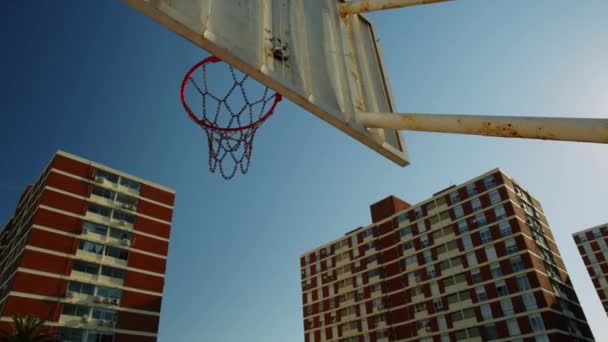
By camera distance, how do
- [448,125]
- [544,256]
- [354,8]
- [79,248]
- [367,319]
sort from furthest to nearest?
[367,319]
[544,256]
[79,248]
[354,8]
[448,125]

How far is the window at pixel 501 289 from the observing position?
43969 mm

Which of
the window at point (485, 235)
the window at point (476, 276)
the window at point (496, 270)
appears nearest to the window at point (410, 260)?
the window at point (476, 276)

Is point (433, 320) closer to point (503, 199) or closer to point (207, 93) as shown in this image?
point (503, 199)

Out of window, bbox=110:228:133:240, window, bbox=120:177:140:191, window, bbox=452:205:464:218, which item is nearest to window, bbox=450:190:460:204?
window, bbox=452:205:464:218

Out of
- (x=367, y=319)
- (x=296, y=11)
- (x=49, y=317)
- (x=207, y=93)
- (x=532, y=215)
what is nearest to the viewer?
(x=296, y=11)

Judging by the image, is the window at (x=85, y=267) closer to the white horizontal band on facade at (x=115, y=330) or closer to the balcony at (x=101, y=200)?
the white horizontal band on facade at (x=115, y=330)

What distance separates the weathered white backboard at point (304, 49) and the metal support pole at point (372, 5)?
95mm

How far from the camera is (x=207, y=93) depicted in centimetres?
751

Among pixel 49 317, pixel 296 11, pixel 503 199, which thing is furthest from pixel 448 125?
pixel 503 199

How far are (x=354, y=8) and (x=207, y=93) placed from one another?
10.6ft

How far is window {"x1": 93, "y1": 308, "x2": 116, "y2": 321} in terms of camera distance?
125 ft

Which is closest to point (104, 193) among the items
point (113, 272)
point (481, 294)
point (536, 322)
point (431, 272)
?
point (113, 272)

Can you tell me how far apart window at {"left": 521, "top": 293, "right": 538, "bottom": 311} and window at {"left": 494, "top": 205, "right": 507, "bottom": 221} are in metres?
8.58

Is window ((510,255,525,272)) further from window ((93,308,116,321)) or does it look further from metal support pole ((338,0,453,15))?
metal support pole ((338,0,453,15))
